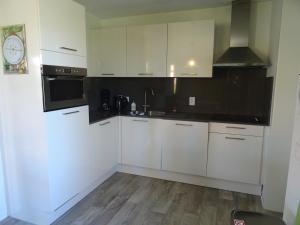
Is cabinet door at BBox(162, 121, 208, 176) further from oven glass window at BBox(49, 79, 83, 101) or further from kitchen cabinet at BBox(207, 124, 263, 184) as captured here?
oven glass window at BBox(49, 79, 83, 101)

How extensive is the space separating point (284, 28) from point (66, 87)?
2.23 m

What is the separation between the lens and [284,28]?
206 centimetres

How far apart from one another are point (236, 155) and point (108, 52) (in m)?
2.33

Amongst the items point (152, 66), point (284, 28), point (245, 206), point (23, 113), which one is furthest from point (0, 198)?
point (284, 28)

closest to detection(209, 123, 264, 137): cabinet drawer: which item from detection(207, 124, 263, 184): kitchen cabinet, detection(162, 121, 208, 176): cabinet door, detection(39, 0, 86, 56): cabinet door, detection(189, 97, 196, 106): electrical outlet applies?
detection(207, 124, 263, 184): kitchen cabinet

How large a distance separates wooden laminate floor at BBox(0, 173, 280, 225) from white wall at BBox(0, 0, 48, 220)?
365 mm

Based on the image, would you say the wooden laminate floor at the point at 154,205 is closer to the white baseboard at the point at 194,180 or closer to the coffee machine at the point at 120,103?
the white baseboard at the point at 194,180

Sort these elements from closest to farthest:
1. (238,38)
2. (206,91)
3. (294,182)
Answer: (294,182), (238,38), (206,91)

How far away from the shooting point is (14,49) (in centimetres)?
184

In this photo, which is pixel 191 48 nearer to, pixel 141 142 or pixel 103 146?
pixel 141 142

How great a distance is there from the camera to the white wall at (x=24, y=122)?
176cm

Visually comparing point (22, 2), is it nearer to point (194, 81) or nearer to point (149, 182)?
point (194, 81)

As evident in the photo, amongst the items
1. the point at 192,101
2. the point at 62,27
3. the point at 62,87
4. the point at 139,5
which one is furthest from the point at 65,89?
the point at 192,101

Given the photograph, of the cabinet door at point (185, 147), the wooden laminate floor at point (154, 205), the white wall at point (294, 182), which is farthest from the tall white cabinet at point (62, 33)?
the white wall at point (294, 182)
